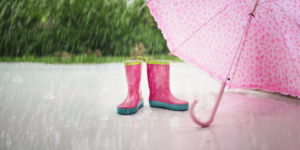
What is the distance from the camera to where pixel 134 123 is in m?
1.37

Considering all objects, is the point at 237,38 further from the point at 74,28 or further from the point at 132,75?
the point at 74,28

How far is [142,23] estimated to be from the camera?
6.98 metres

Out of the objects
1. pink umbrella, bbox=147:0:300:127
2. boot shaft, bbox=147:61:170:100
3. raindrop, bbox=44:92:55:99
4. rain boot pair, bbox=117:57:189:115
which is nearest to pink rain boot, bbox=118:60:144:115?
rain boot pair, bbox=117:57:189:115

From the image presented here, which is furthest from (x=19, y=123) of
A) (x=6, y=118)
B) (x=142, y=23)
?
(x=142, y=23)

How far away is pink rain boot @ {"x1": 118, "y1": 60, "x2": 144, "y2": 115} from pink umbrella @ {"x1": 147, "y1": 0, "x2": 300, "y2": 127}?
350mm

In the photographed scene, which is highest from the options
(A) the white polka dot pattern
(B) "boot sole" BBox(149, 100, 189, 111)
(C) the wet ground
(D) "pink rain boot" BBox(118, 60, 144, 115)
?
(A) the white polka dot pattern

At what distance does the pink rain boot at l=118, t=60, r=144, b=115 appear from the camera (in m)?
1.49

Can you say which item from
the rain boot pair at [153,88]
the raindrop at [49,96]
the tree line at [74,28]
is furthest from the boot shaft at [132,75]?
the tree line at [74,28]

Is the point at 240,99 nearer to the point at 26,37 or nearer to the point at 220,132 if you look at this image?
the point at 220,132

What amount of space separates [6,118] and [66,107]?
15.0 inches

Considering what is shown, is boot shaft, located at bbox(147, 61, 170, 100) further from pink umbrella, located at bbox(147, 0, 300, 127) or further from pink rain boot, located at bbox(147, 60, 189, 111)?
pink umbrella, located at bbox(147, 0, 300, 127)

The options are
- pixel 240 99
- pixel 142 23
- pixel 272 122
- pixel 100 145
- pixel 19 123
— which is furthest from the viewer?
pixel 142 23

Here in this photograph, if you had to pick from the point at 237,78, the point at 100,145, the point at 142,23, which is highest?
the point at 142,23

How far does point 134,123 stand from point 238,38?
96cm
